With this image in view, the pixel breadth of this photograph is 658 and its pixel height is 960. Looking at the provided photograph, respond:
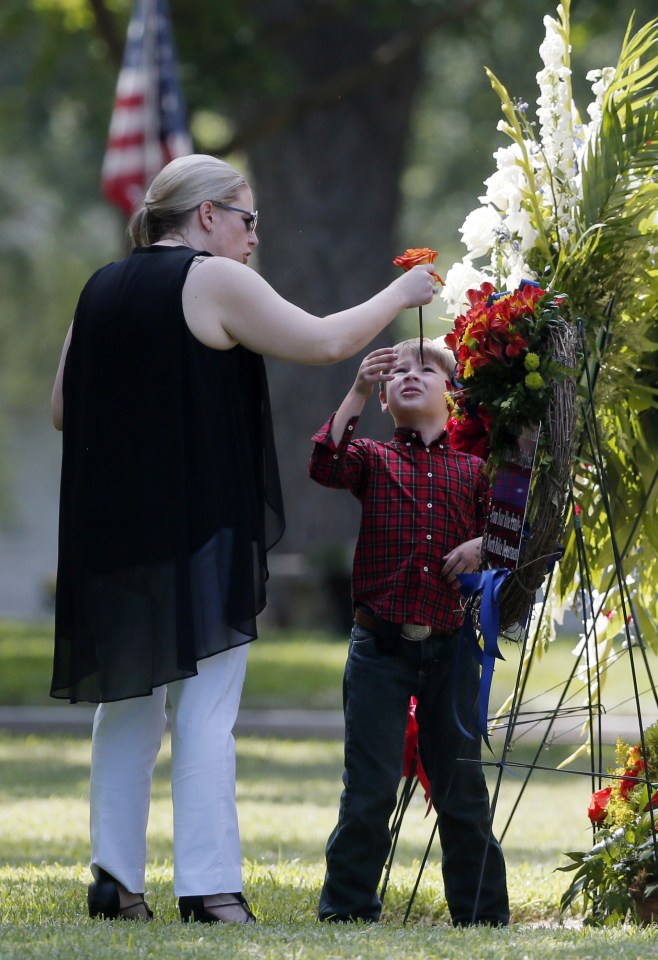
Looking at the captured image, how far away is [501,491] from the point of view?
4.02 meters

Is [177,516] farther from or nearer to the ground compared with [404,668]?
farther from the ground

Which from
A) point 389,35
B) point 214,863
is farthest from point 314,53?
point 214,863

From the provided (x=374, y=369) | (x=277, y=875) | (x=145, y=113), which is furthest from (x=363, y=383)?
(x=145, y=113)

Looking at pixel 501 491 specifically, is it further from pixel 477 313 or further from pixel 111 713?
pixel 111 713

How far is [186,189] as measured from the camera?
13.4ft

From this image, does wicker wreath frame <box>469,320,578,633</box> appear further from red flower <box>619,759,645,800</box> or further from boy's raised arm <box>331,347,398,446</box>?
red flower <box>619,759,645,800</box>

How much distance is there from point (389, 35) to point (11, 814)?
11.8 meters

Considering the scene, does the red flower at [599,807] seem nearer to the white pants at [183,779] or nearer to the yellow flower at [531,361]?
the white pants at [183,779]

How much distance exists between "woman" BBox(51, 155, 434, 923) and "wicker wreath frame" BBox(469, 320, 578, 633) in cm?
40

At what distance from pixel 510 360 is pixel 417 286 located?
305mm

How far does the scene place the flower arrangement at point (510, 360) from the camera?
3910 millimetres

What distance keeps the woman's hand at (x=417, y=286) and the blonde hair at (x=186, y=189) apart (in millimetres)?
521

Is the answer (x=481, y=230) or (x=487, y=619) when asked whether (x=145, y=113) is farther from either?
(x=487, y=619)

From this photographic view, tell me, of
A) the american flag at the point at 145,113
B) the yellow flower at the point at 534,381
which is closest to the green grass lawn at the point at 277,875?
the yellow flower at the point at 534,381
